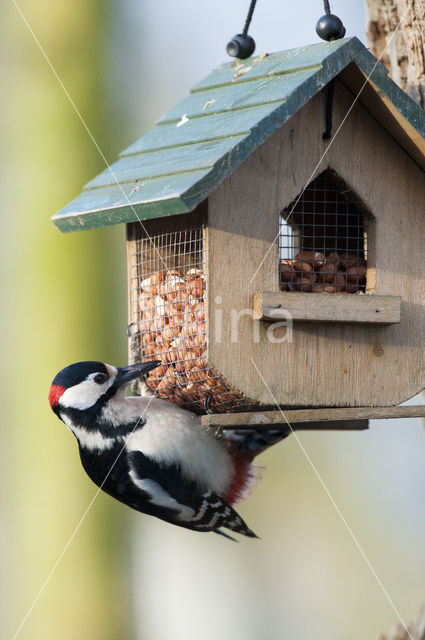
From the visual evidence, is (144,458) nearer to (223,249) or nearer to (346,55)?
(223,249)

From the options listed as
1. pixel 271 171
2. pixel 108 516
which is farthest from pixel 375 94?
pixel 108 516

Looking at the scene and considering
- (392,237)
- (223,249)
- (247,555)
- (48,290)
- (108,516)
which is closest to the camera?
(223,249)

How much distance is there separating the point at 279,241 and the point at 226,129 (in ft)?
1.31

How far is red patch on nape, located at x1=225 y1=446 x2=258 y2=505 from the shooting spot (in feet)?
11.1

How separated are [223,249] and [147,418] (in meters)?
0.70

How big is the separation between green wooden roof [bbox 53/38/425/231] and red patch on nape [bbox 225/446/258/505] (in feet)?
3.68

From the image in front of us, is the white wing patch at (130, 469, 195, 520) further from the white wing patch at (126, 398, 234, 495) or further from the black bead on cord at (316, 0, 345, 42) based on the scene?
the black bead on cord at (316, 0, 345, 42)

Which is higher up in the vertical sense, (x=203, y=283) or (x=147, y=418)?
(x=203, y=283)

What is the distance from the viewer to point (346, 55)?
2.77 m

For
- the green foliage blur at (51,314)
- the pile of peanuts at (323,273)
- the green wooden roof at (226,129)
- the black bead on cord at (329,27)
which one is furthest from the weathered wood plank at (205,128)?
the green foliage blur at (51,314)

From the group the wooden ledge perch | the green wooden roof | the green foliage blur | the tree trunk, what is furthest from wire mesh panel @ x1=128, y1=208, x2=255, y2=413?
the green foliage blur

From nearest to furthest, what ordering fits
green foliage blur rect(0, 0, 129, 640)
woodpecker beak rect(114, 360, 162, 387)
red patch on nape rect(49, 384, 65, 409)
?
woodpecker beak rect(114, 360, 162, 387) < red patch on nape rect(49, 384, 65, 409) < green foliage blur rect(0, 0, 129, 640)

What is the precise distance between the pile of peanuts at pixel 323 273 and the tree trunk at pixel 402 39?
3.16 feet

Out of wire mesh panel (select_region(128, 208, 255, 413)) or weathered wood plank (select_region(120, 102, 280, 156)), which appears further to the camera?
wire mesh panel (select_region(128, 208, 255, 413))
